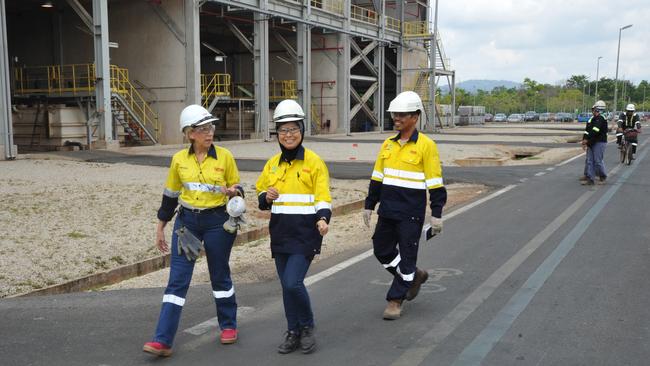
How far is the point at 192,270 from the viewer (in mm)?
4531

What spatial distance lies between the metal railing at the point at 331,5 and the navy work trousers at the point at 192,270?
121ft

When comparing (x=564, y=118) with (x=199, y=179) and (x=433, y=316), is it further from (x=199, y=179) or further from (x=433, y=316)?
(x=199, y=179)

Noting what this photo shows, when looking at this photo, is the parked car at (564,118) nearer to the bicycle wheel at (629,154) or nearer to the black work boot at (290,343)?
the bicycle wheel at (629,154)

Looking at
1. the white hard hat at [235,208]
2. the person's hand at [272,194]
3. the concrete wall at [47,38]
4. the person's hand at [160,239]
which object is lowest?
the person's hand at [160,239]

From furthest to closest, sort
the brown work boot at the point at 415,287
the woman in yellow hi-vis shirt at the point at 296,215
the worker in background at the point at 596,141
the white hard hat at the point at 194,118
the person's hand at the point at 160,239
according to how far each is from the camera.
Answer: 1. the worker in background at the point at 596,141
2. the brown work boot at the point at 415,287
3. the person's hand at the point at 160,239
4. the white hard hat at the point at 194,118
5. the woman in yellow hi-vis shirt at the point at 296,215

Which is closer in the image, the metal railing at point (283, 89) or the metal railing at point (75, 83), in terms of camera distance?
the metal railing at point (75, 83)

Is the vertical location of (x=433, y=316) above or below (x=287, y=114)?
below

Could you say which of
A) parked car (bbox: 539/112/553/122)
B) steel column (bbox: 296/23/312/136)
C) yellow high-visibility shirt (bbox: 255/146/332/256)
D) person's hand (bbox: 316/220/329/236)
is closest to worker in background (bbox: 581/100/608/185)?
yellow high-visibility shirt (bbox: 255/146/332/256)

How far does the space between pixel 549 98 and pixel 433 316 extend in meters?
134

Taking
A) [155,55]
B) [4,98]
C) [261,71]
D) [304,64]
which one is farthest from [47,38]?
[304,64]

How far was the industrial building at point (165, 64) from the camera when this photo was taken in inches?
1017

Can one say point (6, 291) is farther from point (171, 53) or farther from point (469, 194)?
point (171, 53)

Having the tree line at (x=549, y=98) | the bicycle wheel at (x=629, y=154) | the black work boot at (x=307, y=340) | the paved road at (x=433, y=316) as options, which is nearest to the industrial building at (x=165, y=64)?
the paved road at (x=433, y=316)

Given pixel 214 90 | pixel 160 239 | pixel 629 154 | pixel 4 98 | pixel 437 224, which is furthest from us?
pixel 214 90
